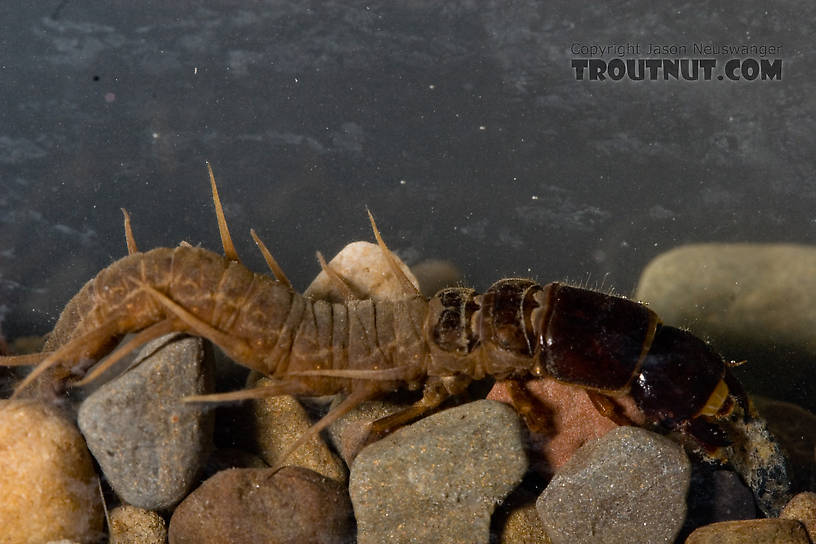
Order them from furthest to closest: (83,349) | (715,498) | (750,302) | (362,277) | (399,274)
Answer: (750,302), (362,277), (399,274), (83,349), (715,498)

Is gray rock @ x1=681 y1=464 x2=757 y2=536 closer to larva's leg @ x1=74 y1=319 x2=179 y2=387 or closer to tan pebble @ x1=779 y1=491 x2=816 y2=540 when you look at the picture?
tan pebble @ x1=779 y1=491 x2=816 y2=540

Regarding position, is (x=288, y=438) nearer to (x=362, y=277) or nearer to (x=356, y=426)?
(x=356, y=426)

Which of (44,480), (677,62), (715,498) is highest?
(677,62)

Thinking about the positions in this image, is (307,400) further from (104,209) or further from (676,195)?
(676,195)

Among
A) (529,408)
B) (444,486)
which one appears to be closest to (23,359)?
(444,486)

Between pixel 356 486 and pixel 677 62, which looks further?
pixel 677 62

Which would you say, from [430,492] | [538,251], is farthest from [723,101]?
[430,492]

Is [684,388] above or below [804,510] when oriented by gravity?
above
